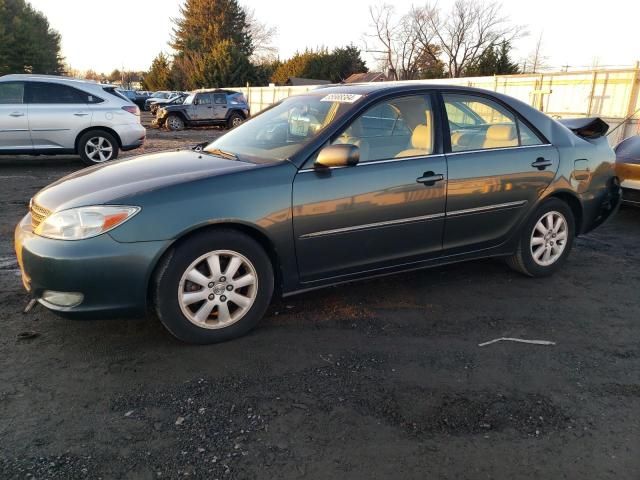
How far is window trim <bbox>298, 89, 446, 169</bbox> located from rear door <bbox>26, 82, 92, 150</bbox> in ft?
25.4

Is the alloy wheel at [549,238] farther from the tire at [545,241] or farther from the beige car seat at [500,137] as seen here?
the beige car seat at [500,137]

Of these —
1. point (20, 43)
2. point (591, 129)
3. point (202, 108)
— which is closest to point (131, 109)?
point (591, 129)

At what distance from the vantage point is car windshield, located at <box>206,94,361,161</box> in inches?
140

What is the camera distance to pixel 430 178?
372cm

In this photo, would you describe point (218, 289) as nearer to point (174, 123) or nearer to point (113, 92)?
point (113, 92)

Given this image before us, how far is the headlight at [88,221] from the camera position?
114 inches

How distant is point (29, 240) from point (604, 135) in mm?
4777

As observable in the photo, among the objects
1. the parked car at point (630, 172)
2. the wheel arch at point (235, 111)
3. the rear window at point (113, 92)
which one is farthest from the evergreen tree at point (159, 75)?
the parked car at point (630, 172)

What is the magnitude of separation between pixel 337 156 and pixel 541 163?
6.36 feet

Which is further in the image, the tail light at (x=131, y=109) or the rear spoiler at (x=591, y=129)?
the tail light at (x=131, y=109)

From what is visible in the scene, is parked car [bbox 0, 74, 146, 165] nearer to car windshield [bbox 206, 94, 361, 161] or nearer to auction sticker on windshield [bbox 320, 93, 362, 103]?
car windshield [bbox 206, 94, 361, 161]

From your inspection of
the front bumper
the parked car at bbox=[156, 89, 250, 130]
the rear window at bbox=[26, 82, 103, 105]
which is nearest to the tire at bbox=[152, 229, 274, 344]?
the front bumper

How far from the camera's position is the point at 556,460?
2.26 meters

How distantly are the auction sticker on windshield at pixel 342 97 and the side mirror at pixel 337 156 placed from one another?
537 mm
